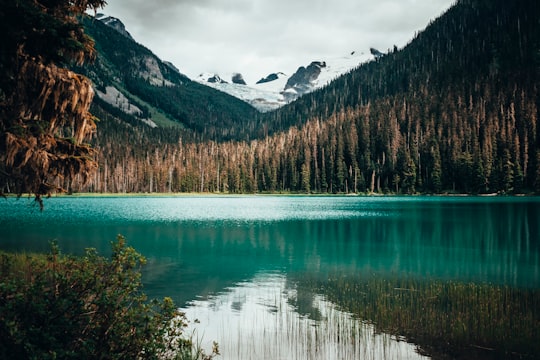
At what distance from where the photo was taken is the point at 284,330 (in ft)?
40.2

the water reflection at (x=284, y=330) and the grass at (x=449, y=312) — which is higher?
the grass at (x=449, y=312)

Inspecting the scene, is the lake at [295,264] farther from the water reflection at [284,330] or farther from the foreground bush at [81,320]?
the foreground bush at [81,320]

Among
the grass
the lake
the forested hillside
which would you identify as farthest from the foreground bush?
the forested hillside

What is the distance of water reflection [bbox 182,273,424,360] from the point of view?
406 inches

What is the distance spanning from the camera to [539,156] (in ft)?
344

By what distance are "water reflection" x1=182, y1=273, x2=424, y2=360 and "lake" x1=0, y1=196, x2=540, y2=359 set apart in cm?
4

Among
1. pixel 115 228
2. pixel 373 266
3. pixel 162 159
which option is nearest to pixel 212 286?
pixel 373 266

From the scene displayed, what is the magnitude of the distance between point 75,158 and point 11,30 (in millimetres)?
3338

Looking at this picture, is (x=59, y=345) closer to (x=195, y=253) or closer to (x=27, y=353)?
(x=27, y=353)

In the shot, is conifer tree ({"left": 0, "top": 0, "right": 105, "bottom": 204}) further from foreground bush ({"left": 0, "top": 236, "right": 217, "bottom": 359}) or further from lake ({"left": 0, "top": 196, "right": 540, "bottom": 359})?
lake ({"left": 0, "top": 196, "right": 540, "bottom": 359})

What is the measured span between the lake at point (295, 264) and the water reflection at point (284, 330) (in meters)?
0.04

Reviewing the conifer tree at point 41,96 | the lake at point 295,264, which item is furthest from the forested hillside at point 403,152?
the conifer tree at point 41,96

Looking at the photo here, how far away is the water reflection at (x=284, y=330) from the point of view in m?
10.3

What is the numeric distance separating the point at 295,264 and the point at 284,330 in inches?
489
